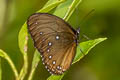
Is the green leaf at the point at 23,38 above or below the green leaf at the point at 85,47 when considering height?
above

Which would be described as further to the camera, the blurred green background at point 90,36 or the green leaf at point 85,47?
the blurred green background at point 90,36

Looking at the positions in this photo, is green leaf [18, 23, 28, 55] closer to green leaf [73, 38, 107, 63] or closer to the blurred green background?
green leaf [73, 38, 107, 63]

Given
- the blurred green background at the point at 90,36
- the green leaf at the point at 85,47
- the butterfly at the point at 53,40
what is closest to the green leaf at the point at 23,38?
the butterfly at the point at 53,40

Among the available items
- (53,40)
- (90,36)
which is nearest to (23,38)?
(53,40)

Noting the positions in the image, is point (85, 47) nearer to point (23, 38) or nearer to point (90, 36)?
point (23, 38)

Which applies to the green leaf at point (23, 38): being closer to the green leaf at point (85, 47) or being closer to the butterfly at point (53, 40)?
the butterfly at point (53, 40)

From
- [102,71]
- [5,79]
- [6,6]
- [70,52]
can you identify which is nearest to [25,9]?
[6,6]

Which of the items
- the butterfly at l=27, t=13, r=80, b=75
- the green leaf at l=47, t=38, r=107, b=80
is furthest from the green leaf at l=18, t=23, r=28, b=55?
the green leaf at l=47, t=38, r=107, b=80
